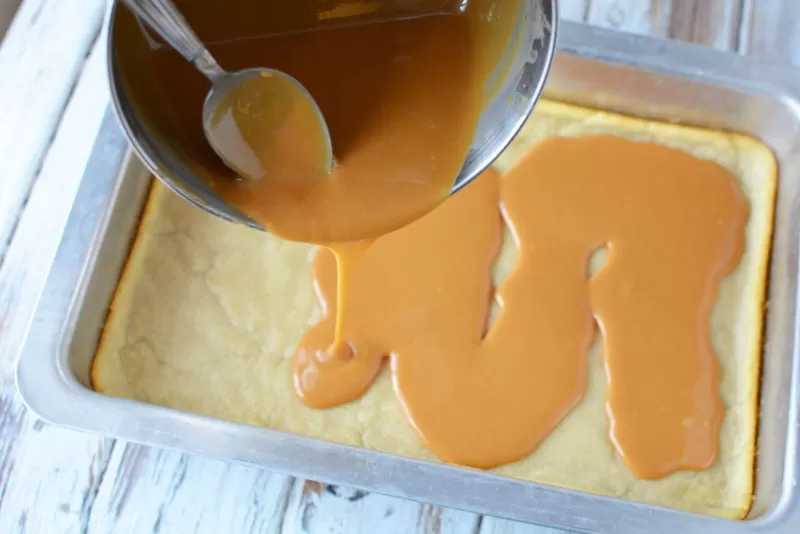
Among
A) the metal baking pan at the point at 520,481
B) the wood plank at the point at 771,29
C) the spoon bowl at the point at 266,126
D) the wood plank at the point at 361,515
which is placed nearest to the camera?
the spoon bowl at the point at 266,126

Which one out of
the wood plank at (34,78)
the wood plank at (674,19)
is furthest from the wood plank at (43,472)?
the wood plank at (674,19)

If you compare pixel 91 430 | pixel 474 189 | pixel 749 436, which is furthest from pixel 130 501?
pixel 749 436

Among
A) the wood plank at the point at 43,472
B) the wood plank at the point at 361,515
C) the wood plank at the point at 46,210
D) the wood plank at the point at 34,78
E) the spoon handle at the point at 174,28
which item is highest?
the spoon handle at the point at 174,28

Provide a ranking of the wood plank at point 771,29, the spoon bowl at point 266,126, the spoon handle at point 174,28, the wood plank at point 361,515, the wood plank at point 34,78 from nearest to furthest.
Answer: the spoon handle at point 174,28, the spoon bowl at point 266,126, the wood plank at point 361,515, the wood plank at point 34,78, the wood plank at point 771,29

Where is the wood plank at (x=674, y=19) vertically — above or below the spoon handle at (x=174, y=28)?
below

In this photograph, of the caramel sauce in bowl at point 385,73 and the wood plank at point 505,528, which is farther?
the wood plank at point 505,528

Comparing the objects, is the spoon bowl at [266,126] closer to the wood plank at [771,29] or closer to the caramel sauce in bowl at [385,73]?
the caramel sauce in bowl at [385,73]

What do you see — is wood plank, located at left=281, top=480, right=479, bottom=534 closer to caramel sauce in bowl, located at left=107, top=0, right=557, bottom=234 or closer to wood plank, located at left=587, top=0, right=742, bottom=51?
caramel sauce in bowl, located at left=107, top=0, right=557, bottom=234
